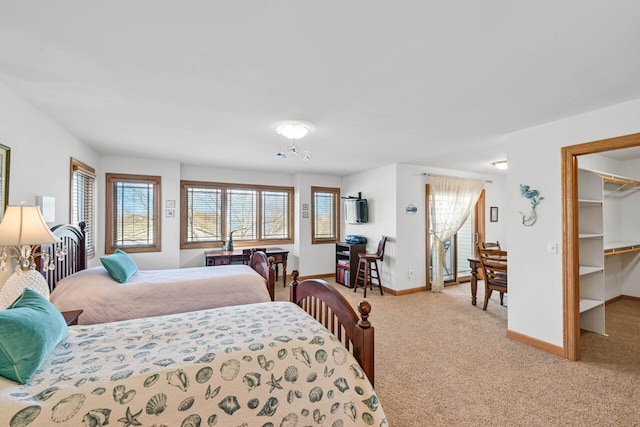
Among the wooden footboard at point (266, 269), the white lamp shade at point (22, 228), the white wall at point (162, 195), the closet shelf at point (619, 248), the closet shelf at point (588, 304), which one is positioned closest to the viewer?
the white lamp shade at point (22, 228)

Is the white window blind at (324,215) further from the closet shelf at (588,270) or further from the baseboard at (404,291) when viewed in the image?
the closet shelf at (588,270)

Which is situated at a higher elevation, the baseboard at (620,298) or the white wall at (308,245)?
the white wall at (308,245)

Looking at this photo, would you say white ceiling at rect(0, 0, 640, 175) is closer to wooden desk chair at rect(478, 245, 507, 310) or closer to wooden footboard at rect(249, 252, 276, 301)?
wooden footboard at rect(249, 252, 276, 301)

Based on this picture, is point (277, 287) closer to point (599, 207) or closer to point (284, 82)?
point (284, 82)

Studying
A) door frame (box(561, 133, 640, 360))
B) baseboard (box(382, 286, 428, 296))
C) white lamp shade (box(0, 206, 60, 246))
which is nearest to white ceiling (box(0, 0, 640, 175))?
door frame (box(561, 133, 640, 360))

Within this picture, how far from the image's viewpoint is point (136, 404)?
1.18 m

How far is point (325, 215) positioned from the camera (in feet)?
21.3

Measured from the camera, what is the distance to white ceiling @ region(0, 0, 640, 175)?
4.51ft

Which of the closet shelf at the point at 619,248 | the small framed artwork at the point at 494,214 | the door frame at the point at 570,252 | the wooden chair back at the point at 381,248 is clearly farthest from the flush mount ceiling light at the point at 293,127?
the small framed artwork at the point at 494,214

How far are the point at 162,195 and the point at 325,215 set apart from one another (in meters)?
3.22

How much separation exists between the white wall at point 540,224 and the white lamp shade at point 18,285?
423 cm

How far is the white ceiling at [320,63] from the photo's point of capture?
1.37 meters

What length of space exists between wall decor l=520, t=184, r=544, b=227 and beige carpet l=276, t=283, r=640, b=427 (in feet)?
4.27

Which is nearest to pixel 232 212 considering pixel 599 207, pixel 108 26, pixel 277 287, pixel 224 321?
pixel 277 287
